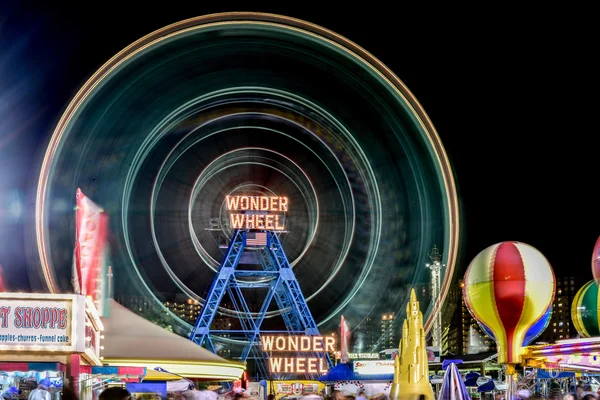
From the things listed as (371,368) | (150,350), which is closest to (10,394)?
(150,350)

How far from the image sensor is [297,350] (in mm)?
49375

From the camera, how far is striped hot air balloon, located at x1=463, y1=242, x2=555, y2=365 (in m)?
21.4

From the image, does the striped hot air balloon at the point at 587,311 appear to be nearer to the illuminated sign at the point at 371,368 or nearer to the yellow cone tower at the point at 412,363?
the yellow cone tower at the point at 412,363

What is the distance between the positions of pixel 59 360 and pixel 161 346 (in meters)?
10.1

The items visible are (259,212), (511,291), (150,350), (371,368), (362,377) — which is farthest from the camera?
(259,212)

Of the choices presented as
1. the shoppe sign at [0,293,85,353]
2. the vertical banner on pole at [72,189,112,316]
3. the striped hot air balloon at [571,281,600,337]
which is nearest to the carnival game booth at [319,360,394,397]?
the striped hot air balloon at [571,281,600,337]

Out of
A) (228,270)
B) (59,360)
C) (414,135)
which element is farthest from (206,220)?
(59,360)

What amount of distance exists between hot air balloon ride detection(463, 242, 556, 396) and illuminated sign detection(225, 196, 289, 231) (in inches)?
1059

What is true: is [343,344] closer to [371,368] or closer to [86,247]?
[371,368]

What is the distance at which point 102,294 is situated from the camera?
26.1 metres

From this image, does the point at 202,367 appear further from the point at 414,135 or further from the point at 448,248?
the point at 414,135

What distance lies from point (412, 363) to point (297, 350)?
92.4ft

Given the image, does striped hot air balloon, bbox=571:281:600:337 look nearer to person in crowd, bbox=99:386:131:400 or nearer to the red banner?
the red banner

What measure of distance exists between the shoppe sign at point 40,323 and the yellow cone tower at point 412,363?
8557 millimetres
